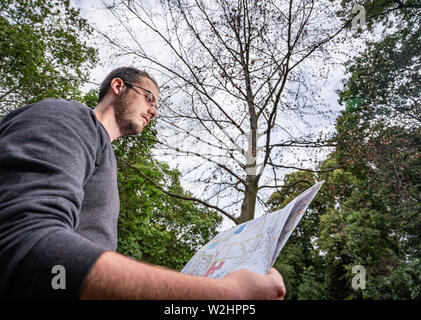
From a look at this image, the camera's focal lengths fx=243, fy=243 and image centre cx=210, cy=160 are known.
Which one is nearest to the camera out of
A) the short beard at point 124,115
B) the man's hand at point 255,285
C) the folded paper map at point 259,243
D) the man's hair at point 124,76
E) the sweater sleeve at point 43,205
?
the sweater sleeve at point 43,205

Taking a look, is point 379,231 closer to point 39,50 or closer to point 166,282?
point 166,282

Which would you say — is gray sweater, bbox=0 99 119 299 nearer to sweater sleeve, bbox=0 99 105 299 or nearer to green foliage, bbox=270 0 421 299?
sweater sleeve, bbox=0 99 105 299

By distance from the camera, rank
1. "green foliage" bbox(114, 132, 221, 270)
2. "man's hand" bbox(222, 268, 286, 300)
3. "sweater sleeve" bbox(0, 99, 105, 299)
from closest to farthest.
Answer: "sweater sleeve" bbox(0, 99, 105, 299)
"man's hand" bbox(222, 268, 286, 300)
"green foliage" bbox(114, 132, 221, 270)

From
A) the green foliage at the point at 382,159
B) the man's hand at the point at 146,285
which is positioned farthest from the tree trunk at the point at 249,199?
the man's hand at the point at 146,285

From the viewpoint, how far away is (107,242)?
3.02 feet

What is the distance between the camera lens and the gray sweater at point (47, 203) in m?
0.51

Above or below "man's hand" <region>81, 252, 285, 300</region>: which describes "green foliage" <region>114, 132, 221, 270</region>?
above

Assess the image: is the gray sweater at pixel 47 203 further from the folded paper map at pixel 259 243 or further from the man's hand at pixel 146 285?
the folded paper map at pixel 259 243

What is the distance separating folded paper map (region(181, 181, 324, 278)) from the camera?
783 millimetres

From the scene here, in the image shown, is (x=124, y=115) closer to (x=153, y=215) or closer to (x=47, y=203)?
(x=47, y=203)

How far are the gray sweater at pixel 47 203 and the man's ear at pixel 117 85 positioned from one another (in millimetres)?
610

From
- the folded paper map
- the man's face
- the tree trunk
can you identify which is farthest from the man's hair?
the tree trunk

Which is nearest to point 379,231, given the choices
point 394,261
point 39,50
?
point 394,261
